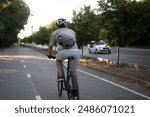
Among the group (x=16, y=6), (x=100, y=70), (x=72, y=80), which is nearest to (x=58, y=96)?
(x=72, y=80)

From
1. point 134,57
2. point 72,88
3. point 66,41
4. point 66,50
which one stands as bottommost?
point 134,57

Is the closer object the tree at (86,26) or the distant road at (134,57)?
the distant road at (134,57)

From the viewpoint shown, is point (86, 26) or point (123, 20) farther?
point (86, 26)

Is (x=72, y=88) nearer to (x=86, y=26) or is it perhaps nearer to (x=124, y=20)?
(x=124, y=20)

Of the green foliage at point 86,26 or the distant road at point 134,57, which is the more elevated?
the green foliage at point 86,26

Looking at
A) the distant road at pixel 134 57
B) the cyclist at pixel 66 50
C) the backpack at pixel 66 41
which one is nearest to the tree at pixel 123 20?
the distant road at pixel 134 57

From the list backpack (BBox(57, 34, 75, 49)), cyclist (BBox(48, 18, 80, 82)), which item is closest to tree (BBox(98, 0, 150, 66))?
cyclist (BBox(48, 18, 80, 82))

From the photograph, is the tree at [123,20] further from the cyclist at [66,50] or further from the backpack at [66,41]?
the backpack at [66,41]

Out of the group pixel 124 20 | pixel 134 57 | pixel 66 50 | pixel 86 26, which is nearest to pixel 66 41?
pixel 66 50

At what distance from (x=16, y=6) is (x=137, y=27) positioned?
41170 mm

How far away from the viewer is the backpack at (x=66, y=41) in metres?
8.74

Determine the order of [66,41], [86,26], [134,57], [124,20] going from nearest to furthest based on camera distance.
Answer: [66,41]
[124,20]
[86,26]
[134,57]

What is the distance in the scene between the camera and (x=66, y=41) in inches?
344

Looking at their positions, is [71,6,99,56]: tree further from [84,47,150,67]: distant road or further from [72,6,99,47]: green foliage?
[84,47,150,67]: distant road
